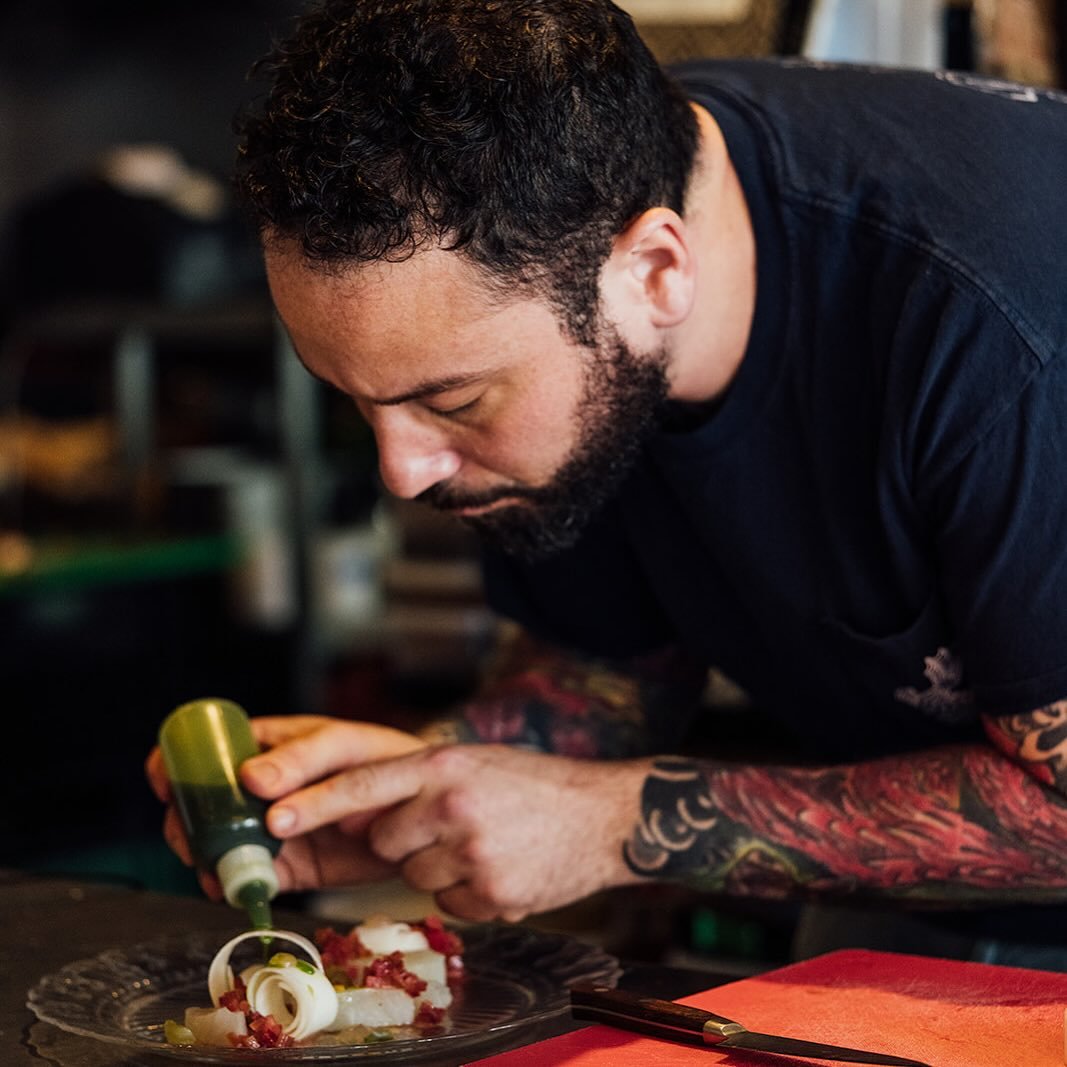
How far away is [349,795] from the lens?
53.9 inches

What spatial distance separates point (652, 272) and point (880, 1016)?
641mm

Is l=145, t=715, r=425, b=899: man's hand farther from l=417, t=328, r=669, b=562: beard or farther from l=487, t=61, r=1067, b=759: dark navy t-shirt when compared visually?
l=487, t=61, r=1067, b=759: dark navy t-shirt

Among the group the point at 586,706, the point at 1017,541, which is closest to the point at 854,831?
the point at 1017,541

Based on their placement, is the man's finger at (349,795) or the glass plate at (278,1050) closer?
the glass plate at (278,1050)

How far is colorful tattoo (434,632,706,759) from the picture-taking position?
5.92 feet

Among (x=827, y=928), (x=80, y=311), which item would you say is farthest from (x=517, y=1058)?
(x=80, y=311)

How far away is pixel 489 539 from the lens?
5.02 ft

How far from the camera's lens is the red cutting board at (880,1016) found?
1022mm

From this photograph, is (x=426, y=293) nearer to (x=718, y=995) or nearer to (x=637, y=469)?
(x=637, y=469)

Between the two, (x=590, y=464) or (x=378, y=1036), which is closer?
(x=378, y=1036)

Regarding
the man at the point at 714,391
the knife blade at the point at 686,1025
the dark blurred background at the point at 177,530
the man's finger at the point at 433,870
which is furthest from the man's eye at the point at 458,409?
the dark blurred background at the point at 177,530

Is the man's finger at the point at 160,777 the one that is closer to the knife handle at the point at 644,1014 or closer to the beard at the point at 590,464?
the beard at the point at 590,464

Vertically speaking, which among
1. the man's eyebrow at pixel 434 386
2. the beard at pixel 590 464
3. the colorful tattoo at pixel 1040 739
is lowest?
the colorful tattoo at pixel 1040 739

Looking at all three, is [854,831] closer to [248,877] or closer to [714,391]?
[714,391]
